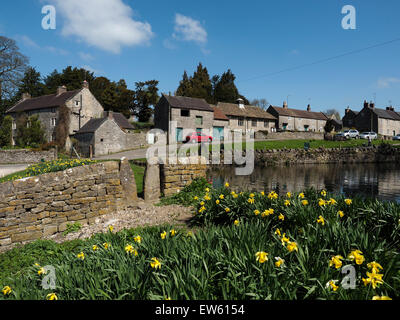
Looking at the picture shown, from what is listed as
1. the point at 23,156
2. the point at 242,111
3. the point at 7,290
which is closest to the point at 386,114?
the point at 242,111

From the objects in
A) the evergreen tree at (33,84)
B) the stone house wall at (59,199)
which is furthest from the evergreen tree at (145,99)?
the stone house wall at (59,199)

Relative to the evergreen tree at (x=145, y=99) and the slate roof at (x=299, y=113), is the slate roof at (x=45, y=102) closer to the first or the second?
the evergreen tree at (x=145, y=99)

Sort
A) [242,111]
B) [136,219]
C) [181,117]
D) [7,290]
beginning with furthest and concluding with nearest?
[242,111] → [181,117] → [136,219] → [7,290]

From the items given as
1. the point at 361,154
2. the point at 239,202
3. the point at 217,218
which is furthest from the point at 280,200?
the point at 361,154

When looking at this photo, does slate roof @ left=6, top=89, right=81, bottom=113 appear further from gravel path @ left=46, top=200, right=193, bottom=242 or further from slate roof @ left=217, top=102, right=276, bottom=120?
gravel path @ left=46, top=200, right=193, bottom=242

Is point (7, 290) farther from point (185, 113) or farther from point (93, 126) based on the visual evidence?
point (185, 113)

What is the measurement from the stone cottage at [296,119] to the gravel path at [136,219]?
54687mm

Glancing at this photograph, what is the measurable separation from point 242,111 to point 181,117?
17.5m

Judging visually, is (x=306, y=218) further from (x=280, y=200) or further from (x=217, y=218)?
(x=217, y=218)

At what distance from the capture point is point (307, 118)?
2586 inches

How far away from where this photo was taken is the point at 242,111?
5450 centimetres

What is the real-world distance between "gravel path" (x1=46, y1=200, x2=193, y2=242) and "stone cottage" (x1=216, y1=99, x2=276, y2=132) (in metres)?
43.6
